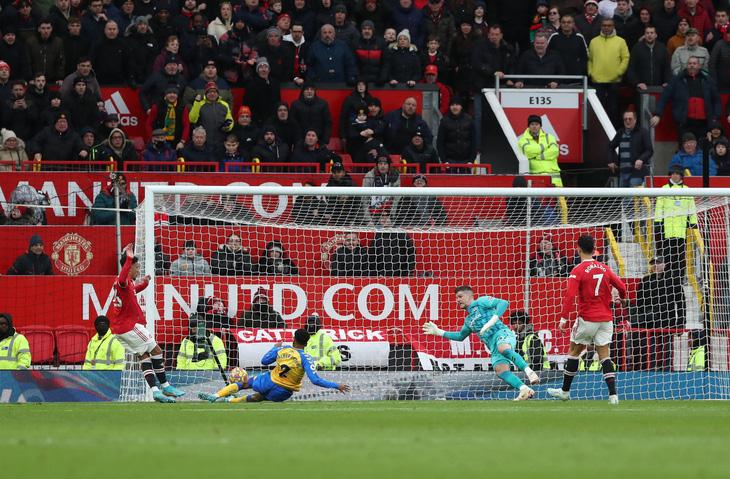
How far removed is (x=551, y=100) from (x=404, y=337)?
6.94 meters

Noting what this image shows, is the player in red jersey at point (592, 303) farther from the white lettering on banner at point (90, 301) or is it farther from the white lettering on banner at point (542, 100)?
the white lettering on banner at point (542, 100)

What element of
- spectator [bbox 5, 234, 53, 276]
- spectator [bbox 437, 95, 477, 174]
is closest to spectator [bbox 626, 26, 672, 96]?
spectator [bbox 437, 95, 477, 174]

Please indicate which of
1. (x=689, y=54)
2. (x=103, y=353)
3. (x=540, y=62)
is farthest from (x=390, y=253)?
(x=689, y=54)

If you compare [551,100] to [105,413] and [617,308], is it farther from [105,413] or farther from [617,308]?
[105,413]

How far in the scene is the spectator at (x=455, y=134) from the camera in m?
18.9

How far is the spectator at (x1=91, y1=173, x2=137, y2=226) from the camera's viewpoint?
55.4 ft

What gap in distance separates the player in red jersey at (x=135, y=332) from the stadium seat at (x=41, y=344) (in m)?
2.79

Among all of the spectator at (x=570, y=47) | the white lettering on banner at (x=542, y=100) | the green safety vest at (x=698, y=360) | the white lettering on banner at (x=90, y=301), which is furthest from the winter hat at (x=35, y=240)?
the spectator at (x=570, y=47)

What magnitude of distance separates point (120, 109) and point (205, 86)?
2053 millimetres

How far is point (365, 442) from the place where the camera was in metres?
7.48

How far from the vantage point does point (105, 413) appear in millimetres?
10312

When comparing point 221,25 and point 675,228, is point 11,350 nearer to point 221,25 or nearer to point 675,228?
point 221,25

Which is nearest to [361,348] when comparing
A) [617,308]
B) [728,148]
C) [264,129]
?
[617,308]

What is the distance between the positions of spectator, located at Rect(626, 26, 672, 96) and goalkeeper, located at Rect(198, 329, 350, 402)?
1051 centimetres
